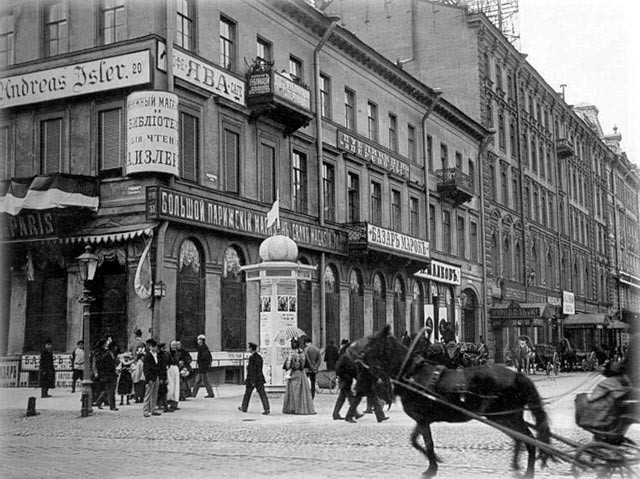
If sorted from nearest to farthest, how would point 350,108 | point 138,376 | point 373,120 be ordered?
point 138,376 < point 350,108 < point 373,120

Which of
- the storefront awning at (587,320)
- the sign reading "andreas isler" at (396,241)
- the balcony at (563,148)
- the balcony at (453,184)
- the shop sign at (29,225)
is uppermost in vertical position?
the balcony at (563,148)

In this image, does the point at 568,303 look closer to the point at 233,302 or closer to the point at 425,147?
the point at 425,147

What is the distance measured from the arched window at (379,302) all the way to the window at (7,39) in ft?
55.0

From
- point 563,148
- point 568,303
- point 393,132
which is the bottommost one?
point 568,303

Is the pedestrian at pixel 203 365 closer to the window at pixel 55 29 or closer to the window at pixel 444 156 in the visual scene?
the window at pixel 55 29

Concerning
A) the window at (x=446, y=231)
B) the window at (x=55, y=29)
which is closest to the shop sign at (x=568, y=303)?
the window at (x=446, y=231)

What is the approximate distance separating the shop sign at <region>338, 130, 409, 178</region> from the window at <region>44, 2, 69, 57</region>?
11.9 metres

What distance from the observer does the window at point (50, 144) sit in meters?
25.1

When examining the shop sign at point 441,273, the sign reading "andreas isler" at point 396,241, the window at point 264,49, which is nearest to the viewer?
the window at point 264,49

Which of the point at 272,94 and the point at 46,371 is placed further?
the point at 272,94

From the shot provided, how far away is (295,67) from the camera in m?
31.4

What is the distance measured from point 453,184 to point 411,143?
3.01 m

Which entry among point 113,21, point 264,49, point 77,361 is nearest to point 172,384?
point 77,361

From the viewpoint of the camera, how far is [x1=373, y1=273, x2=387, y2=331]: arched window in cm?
3547
